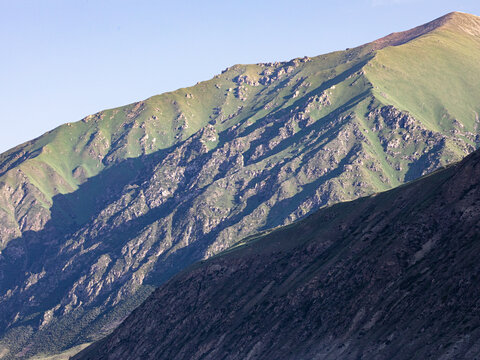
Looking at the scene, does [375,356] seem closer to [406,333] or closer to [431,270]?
[406,333]

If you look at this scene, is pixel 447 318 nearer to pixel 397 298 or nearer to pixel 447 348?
pixel 447 348

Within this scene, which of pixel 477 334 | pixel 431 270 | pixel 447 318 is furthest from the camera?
pixel 431 270

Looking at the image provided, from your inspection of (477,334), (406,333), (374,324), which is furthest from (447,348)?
(374,324)

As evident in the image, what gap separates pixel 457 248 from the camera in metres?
197

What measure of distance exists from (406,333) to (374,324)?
20324 mm

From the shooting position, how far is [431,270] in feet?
645

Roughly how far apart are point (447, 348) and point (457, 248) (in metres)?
50.4

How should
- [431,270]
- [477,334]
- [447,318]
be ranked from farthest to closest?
[431,270] < [447,318] < [477,334]

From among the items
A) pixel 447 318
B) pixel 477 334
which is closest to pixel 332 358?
pixel 447 318

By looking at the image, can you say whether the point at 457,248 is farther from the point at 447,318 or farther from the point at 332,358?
the point at 332,358

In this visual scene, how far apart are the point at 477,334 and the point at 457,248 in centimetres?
5060

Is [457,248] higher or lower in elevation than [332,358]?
higher

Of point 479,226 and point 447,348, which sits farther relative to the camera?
point 479,226

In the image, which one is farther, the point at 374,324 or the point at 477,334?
the point at 374,324
